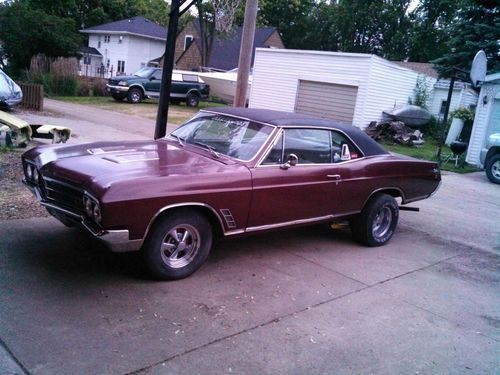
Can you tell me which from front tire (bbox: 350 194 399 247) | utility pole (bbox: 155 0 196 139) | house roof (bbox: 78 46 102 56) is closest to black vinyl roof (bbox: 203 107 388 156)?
front tire (bbox: 350 194 399 247)

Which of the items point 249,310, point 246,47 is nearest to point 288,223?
point 249,310

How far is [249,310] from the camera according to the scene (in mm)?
4164

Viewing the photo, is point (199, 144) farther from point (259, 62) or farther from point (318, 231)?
point (259, 62)

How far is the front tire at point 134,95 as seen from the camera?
79.9ft

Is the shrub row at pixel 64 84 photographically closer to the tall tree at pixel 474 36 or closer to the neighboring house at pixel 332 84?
the neighboring house at pixel 332 84

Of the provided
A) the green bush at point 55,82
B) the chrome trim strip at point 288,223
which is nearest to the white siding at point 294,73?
the green bush at point 55,82

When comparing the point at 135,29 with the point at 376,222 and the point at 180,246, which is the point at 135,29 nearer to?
the point at 376,222

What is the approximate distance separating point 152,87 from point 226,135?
2077cm

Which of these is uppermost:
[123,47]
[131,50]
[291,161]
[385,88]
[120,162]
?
[123,47]

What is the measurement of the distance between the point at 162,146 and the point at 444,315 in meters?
3.27

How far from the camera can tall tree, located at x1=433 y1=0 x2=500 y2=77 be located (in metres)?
21.8

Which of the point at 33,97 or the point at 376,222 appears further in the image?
the point at 33,97

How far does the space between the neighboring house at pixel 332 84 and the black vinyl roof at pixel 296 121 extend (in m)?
13.5

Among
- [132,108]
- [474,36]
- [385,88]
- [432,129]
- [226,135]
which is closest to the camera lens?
[226,135]
